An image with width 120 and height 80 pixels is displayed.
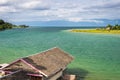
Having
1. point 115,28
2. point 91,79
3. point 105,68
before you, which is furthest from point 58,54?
point 115,28

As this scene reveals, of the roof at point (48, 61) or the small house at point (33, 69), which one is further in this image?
the roof at point (48, 61)

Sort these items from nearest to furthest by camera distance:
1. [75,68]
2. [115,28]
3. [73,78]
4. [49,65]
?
[49,65]
[73,78]
[75,68]
[115,28]

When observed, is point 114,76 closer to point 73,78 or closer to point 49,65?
point 73,78

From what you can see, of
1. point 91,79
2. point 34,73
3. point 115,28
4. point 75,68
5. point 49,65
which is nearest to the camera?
point 34,73

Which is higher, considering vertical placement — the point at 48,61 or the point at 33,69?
the point at 48,61

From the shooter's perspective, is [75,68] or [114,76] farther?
[75,68]

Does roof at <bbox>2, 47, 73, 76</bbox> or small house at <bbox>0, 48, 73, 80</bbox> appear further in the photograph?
roof at <bbox>2, 47, 73, 76</bbox>

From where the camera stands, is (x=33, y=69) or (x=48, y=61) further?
(x=48, y=61)

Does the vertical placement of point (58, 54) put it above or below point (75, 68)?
above
